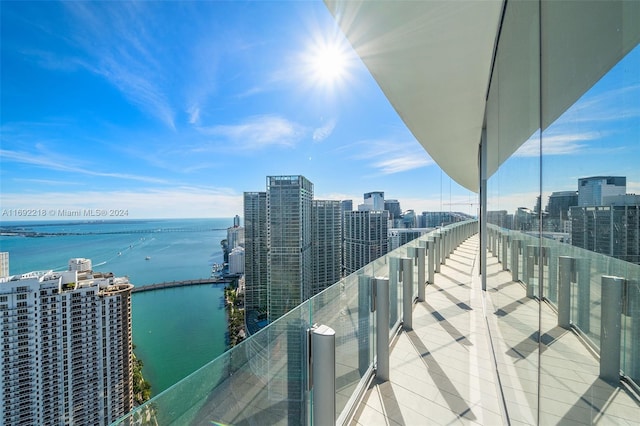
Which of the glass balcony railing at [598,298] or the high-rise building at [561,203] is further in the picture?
the high-rise building at [561,203]

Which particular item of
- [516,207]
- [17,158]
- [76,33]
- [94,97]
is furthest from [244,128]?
[516,207]

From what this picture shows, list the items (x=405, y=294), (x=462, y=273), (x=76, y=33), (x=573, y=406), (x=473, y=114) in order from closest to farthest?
1. (x=573, y=406)
2. (x=405, y=294)
3. (x=473, y=114)
4. (x=462, y=273)
5. (x=76, y=33)

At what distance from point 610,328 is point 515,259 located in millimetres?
1631

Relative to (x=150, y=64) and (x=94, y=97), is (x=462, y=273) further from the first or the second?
(x=94, y=97)

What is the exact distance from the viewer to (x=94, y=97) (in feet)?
67.9

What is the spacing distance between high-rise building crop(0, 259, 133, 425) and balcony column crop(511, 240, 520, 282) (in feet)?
49.0

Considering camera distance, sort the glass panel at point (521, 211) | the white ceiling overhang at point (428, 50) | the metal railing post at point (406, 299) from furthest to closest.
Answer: the metal railing post at point (406, 299)
the white ceiling overhang at point (428, 50)
the glass panel at point (521, 211)

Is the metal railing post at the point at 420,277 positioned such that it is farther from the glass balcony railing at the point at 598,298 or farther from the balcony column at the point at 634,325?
the balcony column at the point at 634,325

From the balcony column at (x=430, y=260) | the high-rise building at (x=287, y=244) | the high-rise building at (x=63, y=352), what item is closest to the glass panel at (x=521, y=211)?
the balcony column at (x=430, y=260)

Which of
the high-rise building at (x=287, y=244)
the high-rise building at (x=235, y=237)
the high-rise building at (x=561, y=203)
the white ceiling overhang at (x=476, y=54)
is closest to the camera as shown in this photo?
the white ceiling overhang at (x=476, y=54)

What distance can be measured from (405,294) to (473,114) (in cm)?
320

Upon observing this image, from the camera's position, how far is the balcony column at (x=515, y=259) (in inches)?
73.5

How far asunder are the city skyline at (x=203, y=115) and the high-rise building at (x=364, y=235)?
1.92m

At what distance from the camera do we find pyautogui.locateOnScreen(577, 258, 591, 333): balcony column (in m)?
0.69
